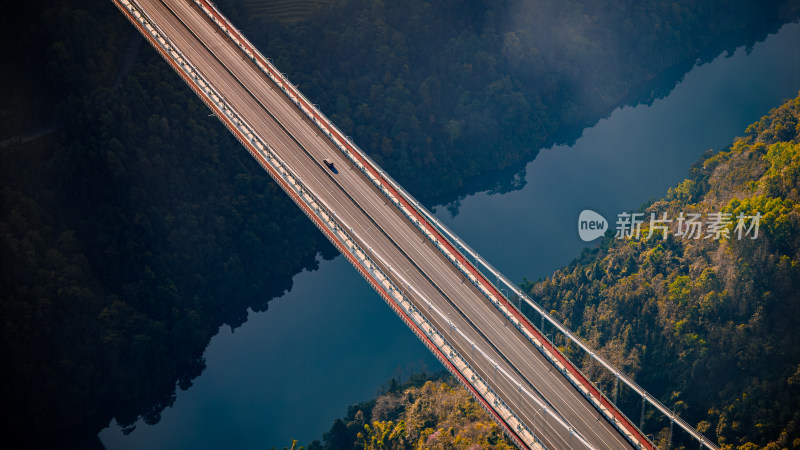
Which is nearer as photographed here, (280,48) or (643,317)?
(643,317)

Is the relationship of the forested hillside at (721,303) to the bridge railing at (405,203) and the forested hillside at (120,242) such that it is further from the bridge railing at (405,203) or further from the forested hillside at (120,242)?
the forested hillside at (120,242)

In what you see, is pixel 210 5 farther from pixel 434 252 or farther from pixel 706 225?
pixel 706 225

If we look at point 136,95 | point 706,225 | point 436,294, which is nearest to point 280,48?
point 136,95

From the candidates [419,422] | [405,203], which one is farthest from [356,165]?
[419,422]

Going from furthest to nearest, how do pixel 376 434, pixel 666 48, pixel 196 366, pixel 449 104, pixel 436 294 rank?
pixel 666 48, pixel 449 104, pixel 196 366, pixel 376 434, pixel 436 294

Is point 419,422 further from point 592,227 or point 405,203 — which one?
point 592,227
